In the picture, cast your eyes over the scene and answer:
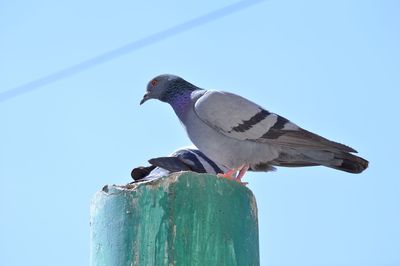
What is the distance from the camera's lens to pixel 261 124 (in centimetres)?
486

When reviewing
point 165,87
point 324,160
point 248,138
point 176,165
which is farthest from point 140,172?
point 324,160

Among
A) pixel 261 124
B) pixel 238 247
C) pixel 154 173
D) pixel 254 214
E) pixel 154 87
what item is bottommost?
pixel 238 247

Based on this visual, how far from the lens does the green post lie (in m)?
2.30

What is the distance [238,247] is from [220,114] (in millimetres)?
2434

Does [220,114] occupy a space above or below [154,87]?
below

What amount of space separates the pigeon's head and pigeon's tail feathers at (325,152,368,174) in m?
1.36

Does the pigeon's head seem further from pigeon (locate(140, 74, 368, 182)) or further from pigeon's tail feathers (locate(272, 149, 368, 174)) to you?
pigeon's tail feathers (locate(272, 149, 368, 174))

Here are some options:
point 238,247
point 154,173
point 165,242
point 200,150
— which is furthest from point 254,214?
point 200,150

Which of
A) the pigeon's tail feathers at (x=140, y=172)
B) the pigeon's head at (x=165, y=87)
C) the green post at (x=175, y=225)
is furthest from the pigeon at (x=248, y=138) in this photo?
the green post at (x=175, y=225)

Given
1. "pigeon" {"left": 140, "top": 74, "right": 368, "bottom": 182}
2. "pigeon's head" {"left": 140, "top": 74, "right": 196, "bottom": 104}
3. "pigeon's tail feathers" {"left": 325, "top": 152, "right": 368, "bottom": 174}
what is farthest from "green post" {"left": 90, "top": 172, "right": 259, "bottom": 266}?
"pigeon's head" {"left": 140, "top": 74, "right": 196, "bottom": 104}

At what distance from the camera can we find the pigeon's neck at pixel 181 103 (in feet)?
16.6

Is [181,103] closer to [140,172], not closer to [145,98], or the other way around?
[145,98]

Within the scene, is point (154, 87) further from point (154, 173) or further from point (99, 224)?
point (99, 224)

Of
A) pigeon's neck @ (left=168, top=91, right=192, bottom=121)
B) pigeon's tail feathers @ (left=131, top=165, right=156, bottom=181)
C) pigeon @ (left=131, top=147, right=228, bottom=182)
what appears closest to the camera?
pigeon @ (left=131, top=147, right=228, bottom=182)
